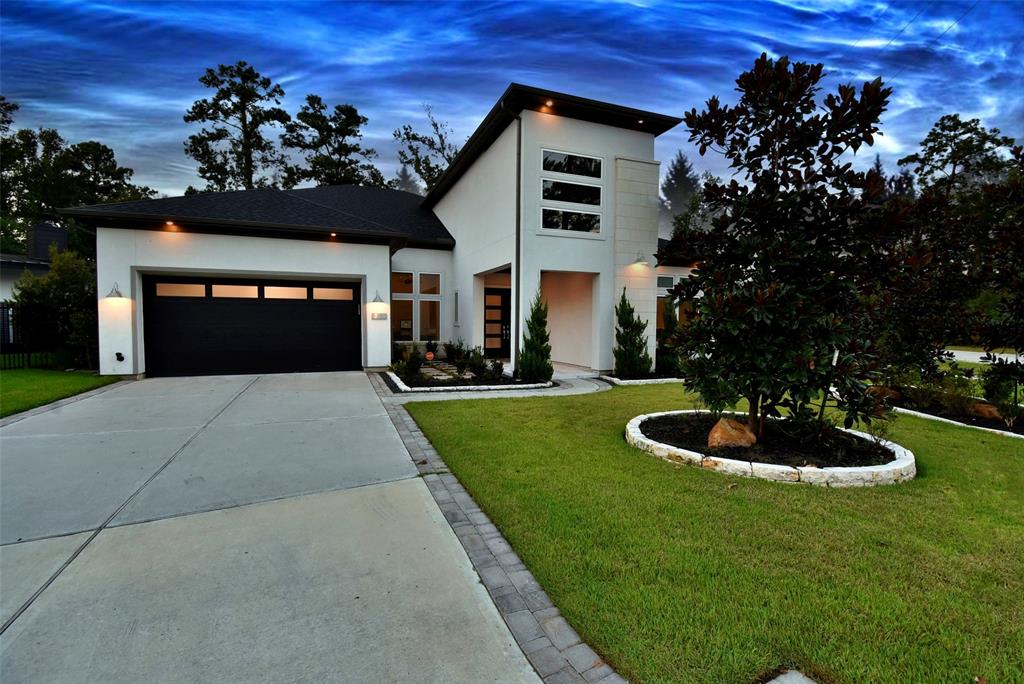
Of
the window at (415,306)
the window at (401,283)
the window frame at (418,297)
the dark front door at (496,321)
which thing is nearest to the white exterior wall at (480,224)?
the window frame at (418,297)

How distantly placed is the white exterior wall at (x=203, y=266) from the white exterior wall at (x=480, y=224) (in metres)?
2.42

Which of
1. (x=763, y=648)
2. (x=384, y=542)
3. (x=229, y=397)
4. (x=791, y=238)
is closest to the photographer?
(x=763, y=648)

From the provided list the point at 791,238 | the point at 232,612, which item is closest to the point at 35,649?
the point at 232,612

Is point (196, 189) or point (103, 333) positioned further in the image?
point (196, 189)

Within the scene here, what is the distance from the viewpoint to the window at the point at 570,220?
32.3 feet

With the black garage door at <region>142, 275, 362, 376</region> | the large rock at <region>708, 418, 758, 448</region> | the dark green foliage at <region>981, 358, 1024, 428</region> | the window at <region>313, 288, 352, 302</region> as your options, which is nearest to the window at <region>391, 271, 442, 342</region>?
the window at <region>313, 288, 352, 302</region>

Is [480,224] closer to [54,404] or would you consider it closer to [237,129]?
[54,404]

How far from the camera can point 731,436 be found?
4.49m

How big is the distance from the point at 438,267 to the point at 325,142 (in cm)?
1632

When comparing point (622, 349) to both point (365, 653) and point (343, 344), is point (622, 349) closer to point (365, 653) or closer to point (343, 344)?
point (343, 344)

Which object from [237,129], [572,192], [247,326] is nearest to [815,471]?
[572,192]

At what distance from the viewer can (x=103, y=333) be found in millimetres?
9234

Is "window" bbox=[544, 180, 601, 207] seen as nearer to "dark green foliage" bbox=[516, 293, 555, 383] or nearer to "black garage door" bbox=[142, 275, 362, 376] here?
"dark green foliage" bbox=[516, 293, 555, 383]

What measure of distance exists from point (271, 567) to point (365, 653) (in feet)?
3.22
